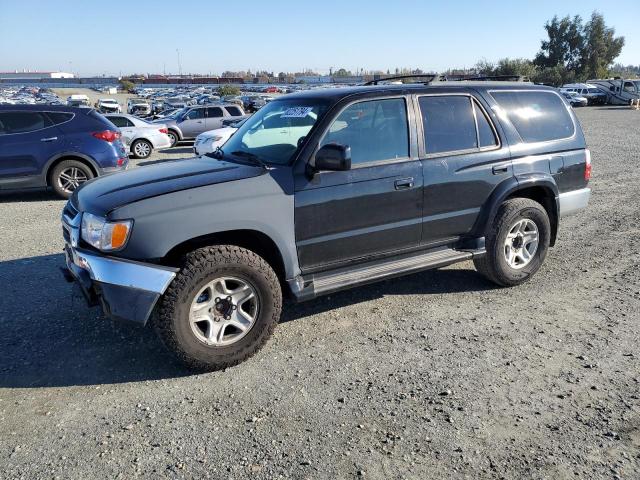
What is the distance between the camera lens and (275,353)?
398cm

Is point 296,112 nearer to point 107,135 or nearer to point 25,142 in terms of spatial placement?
point 107,135

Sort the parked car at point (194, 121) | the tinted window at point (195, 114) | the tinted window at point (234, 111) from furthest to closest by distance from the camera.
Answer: the tinted window at point (234, 111)
the tinted window at point (195, 114)
the parked car at point (194, 121)

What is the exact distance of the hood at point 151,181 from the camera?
3.57 meters

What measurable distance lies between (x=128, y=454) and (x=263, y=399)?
0.86m

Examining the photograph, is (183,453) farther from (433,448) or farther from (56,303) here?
(56,303)

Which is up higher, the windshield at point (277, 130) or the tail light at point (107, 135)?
the windshield at point (277, 130)

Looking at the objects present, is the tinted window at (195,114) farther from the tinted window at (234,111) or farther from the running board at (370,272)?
the running board at (370,272)

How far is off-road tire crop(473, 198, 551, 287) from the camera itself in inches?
192

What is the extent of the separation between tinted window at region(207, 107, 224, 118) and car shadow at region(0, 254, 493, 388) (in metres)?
15.5

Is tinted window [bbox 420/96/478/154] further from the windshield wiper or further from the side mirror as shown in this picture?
the windshield wiper

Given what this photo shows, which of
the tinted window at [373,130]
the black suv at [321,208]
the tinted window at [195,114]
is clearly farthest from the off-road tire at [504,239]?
the tinted window at [195,114]

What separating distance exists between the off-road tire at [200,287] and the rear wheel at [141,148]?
44.7 feet

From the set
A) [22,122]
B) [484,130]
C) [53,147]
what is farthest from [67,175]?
[484,130]

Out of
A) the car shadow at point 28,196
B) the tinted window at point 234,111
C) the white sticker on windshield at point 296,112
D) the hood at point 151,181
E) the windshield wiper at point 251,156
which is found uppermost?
the white sticker on windshield at point 296,112
